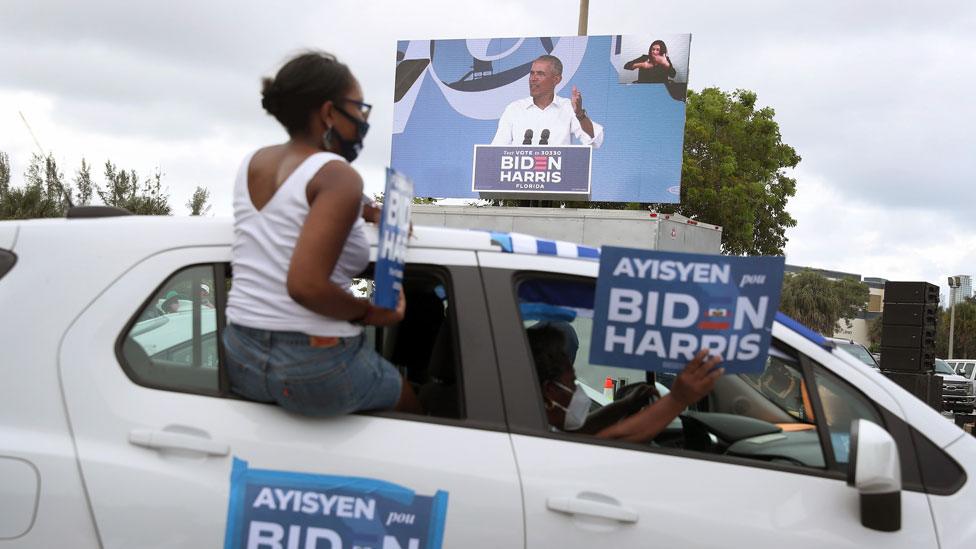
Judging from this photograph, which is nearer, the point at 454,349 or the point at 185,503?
the point at 185,503

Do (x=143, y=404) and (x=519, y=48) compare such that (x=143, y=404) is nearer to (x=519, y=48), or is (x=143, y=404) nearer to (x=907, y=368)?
(x=907, y=368)

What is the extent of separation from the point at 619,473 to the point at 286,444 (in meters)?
0.83

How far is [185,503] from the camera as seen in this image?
220 cm

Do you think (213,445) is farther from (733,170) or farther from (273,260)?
(733,170)

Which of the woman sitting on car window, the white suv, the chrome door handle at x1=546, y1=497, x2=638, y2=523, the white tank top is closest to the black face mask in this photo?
the woman sitting on car window

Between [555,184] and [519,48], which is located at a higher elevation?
[519,48]

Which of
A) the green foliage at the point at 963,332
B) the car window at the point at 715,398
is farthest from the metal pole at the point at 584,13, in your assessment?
the green foliage at the point at 963,332

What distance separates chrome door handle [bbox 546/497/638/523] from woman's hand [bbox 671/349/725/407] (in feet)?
1.31

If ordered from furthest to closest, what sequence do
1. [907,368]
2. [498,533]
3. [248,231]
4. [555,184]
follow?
[555,184]
[907,368]
[248,231]
[498,533]

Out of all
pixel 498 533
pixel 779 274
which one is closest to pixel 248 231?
pixel 498 533

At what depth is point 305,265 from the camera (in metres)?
2.18

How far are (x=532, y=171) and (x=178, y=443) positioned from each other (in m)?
22.9

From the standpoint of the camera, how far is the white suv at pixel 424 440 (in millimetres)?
2201

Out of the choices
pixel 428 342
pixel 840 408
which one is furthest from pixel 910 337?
pixel 428 342
